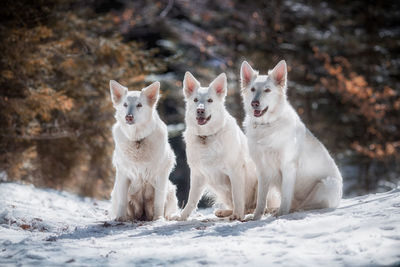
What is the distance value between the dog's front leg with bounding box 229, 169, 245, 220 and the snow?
0.63 feet

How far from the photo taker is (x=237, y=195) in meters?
5.27

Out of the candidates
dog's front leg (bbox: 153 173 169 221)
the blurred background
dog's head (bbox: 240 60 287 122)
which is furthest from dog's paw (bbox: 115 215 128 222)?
the blurred background

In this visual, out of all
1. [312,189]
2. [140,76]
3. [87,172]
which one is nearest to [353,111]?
[140,76]

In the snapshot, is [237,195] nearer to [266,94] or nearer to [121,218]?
[266,94]

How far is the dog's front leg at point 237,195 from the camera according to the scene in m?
5.25

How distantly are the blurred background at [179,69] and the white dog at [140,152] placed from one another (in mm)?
3567

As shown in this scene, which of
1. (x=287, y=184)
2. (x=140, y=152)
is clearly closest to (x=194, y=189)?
(x=140, y=152)

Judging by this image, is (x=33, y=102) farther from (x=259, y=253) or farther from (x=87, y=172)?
(x=259, y=253)

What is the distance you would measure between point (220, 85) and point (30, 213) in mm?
3241

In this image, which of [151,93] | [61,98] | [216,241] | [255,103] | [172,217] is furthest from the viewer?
[61,98]

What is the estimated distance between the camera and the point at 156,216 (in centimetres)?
562

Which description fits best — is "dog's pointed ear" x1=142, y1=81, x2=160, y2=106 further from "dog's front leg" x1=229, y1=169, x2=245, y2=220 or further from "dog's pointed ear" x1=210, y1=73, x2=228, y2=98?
"dog's front leg" x1=229, y1=169, x2=245, y2=220

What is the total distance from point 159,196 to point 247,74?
208cm

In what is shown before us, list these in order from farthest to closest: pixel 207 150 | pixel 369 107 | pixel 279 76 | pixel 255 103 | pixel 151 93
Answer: pixel 369 107 < pixel 151 93 < pixel 207 150 < pixel 279 76 < pixel 255 103
